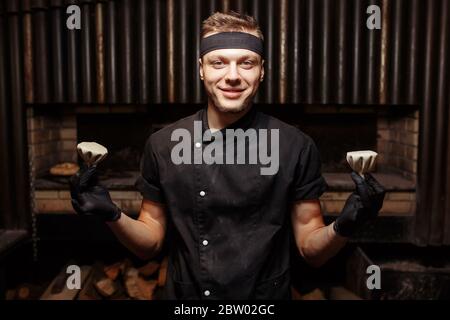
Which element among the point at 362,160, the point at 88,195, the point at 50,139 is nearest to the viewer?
the point at 362,160

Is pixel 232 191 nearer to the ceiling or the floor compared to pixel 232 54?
nearer to the floor

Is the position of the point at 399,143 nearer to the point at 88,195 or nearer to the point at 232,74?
the point at 232,74

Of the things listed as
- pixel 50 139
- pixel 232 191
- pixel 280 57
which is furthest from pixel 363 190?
pixel 50 139

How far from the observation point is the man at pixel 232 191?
1.91m

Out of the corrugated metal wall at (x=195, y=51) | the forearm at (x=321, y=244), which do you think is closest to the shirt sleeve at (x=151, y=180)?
the forearm at (x=321, y=244)

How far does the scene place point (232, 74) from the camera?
186 centimetres

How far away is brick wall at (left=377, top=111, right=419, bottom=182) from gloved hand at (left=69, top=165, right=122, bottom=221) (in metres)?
2.62

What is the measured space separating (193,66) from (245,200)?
1.89 metres

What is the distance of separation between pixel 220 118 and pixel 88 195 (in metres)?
0.57

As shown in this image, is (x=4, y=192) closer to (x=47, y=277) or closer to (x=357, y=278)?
(x=47, y=277)

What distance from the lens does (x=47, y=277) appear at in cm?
430

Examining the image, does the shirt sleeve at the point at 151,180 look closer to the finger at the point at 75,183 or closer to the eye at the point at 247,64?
the finger at the point at 75,183

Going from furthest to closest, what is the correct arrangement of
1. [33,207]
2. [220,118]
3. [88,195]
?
[33,207] → [220,118] → [88,195]

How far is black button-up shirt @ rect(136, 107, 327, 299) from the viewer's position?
1942 millimetres
